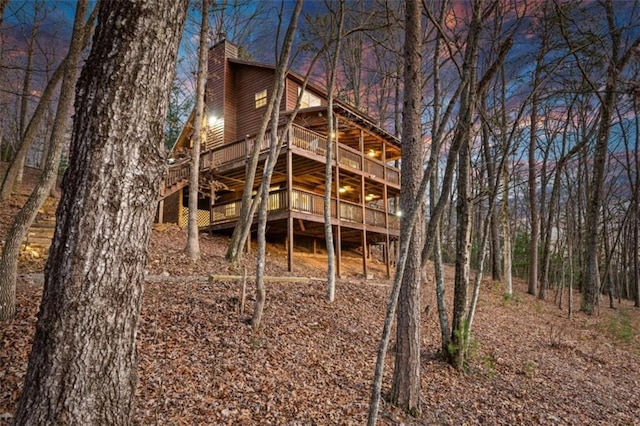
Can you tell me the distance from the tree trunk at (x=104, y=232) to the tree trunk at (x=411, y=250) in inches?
126

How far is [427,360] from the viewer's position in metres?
6.59

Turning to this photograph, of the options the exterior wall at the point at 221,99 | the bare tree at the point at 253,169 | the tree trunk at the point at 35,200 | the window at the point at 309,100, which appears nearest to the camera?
the tree trunk at the point at 35,200

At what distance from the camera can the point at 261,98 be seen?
19.0m

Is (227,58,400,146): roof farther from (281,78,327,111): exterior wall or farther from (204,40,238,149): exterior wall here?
(204,40,238,149): exterior wall

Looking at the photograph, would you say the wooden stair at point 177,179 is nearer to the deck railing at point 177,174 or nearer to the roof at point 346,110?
the deck railing at point 177,174

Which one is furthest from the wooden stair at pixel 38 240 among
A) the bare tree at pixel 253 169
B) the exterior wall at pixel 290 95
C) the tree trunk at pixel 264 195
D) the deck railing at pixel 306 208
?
the exterior wall at pixel 290 95

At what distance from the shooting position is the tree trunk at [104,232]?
2119 mm

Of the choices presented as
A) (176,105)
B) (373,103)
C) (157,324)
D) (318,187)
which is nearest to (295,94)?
(318,187)

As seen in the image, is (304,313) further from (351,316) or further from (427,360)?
(427,360)

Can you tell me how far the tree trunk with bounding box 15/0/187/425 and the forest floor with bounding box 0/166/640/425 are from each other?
173cm

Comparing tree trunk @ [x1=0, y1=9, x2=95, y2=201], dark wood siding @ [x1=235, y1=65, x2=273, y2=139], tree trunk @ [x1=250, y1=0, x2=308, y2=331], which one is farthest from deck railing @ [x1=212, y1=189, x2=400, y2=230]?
tree trunk @ [x1=0, y1=9, x2=95, y2=201]

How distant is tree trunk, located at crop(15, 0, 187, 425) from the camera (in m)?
2.12

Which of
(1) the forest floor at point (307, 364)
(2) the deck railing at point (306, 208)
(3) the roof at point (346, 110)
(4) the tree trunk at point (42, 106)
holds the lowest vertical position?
(1) the forest floor at point (307, 364)

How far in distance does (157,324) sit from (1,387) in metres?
Result: 2.09
